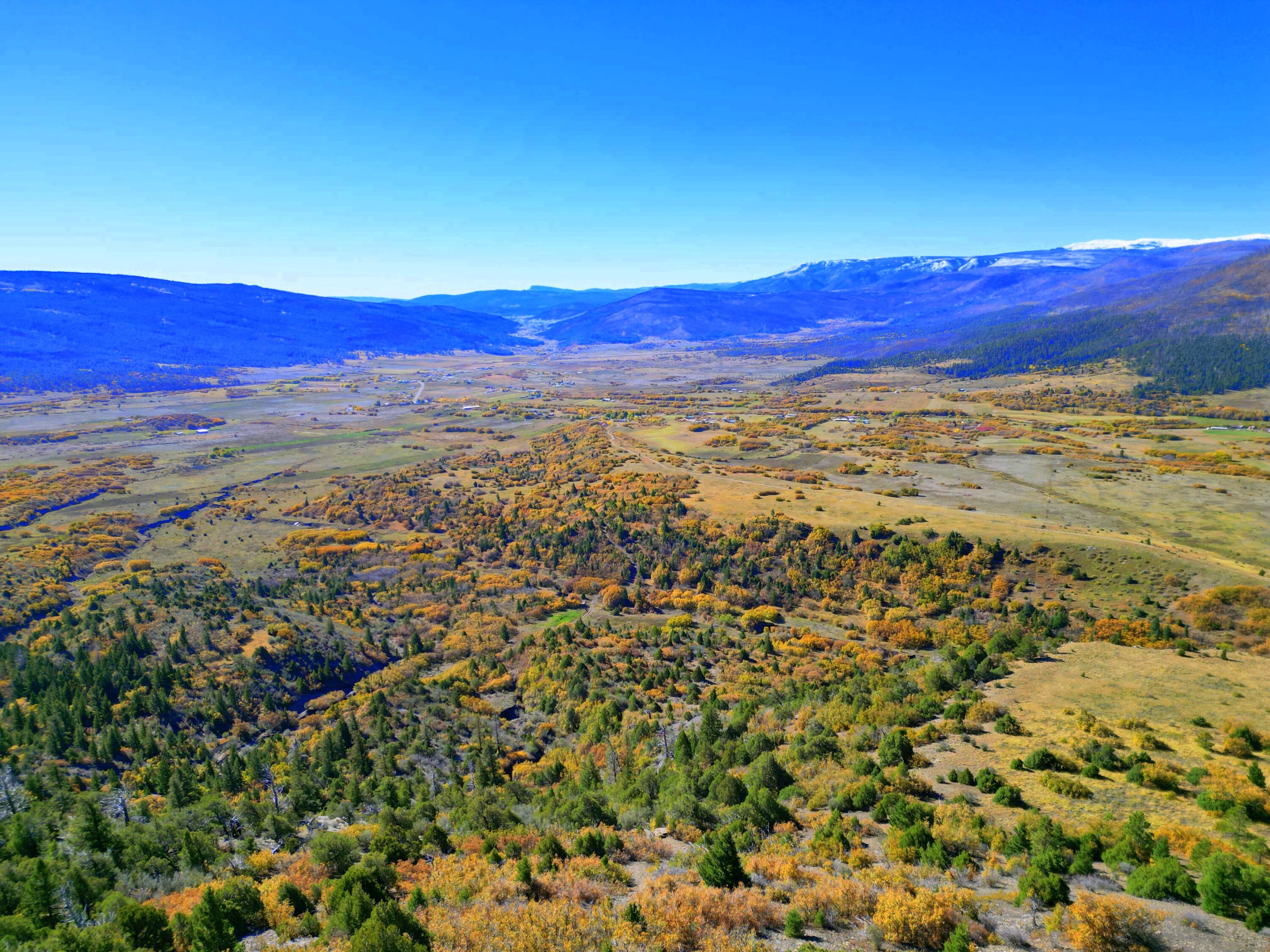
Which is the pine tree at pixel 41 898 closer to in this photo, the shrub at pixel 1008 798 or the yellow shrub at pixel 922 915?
the yellow shrub at pixel 922 915

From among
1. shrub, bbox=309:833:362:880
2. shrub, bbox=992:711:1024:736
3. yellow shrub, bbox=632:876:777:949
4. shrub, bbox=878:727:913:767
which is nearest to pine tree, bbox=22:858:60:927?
shrub, bbox=309:833:362:880

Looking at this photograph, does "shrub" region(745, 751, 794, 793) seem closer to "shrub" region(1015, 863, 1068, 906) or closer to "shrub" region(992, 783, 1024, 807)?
"shrub" region(992, 783, 1024, 807)

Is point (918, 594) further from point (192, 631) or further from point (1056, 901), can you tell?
point (192, 631)

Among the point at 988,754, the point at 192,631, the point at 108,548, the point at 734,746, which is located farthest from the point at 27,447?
the point at 988,754

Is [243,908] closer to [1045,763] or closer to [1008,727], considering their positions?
[1045,763]

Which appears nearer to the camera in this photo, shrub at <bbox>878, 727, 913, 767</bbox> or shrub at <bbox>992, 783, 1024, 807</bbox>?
shrub at <bbox>992, 783, 1024, 807</bbox>

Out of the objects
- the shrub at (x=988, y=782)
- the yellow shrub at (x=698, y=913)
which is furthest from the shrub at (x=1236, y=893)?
the yellow shrub at (x=698, y=913)

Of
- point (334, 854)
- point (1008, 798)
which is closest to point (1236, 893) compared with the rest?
point (1008, 798)
